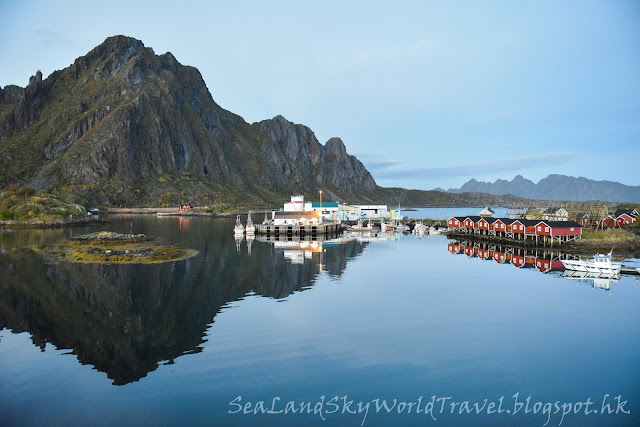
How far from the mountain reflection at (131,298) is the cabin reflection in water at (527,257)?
29940 mm

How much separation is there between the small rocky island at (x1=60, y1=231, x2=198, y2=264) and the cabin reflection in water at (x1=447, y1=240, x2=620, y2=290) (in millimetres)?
53608

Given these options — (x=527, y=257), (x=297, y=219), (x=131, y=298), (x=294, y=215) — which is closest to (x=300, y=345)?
(x=131, y=298)

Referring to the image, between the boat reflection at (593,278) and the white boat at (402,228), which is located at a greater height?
the white boat at (402,228)

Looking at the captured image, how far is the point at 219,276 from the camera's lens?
51594 millimetres

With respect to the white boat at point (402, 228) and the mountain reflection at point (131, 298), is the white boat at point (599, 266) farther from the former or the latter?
the white boat at point (402, 228)

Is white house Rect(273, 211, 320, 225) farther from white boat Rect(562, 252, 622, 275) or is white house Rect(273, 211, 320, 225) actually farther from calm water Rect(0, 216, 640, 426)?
white boat Rect(562, 252, 622, 275)

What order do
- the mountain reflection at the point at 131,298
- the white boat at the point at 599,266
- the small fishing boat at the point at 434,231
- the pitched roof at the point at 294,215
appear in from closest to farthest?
the mountain reflection at the point at 131,298
the white boat at the point at 599,266
the pitched roof at the point at 294,215
the small fishing boat at the point at 434,231

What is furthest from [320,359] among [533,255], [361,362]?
[533,255]

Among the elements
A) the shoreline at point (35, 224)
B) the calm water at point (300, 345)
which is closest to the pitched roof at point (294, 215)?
the calm water at point (300, 345)

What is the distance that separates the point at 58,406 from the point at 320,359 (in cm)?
1409

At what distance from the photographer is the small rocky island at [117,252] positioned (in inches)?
2331

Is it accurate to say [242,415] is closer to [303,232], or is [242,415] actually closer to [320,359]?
[320,359]

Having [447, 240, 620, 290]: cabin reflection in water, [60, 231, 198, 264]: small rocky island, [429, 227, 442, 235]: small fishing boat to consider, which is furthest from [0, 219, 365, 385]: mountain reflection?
[429, 227, 442, 235]: small fishing boat

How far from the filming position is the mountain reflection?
2711cm
